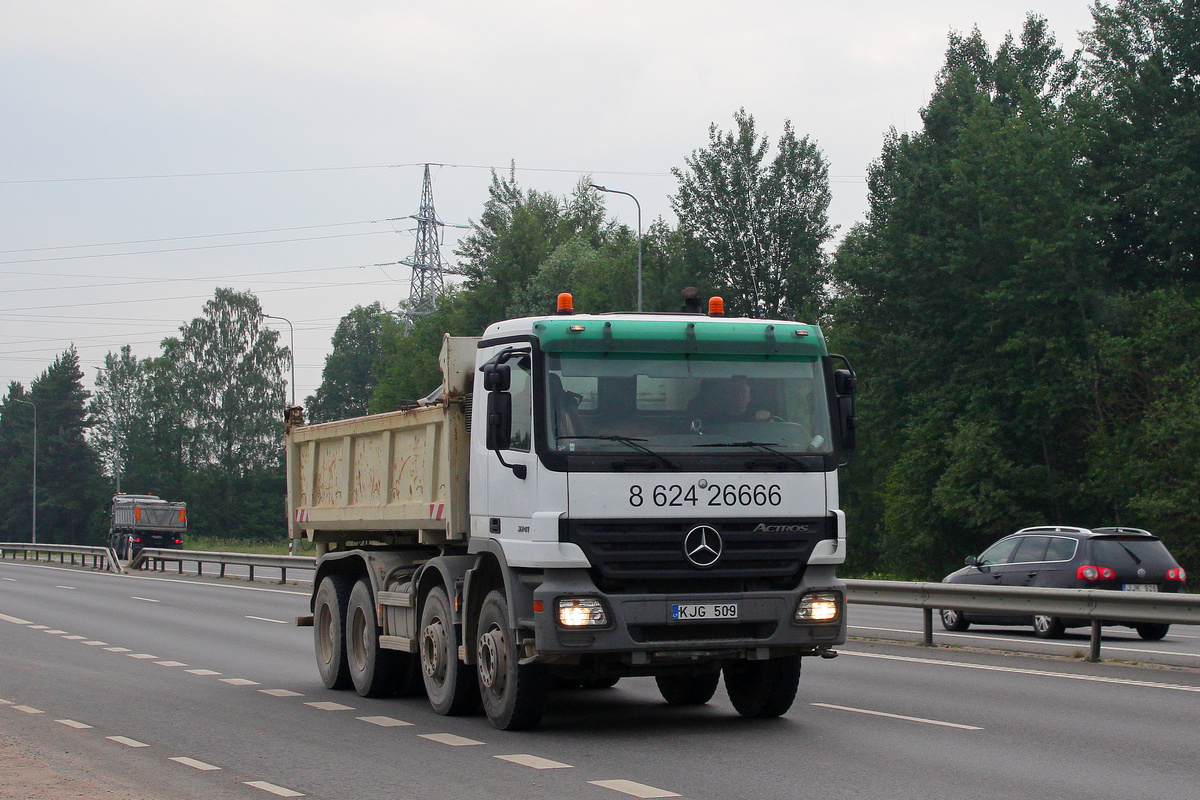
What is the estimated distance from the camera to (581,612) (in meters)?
9.33

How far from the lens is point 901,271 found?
52062 mm

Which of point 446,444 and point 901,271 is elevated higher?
point 901,271

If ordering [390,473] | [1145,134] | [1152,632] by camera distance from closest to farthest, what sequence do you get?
[390,473]
[1152,632]
[1145,134]

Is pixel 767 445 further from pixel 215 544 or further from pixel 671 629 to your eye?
pixel 215 544

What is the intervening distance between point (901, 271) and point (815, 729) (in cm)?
4350

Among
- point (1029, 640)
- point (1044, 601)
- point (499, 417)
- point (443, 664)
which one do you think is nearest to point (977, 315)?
point (1029, 640)

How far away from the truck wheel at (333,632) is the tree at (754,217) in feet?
181

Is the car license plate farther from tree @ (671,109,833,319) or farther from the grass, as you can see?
the grass

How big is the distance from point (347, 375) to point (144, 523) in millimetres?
77011

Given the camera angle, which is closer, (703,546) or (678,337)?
(703,546)

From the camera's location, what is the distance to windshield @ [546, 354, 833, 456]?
954 cm

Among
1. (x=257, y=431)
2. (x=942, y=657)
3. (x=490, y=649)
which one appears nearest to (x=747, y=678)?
(x=490, y=649)

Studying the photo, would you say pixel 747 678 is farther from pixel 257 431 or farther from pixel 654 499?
pixel 257 431

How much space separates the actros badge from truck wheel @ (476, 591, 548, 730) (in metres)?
1.27
